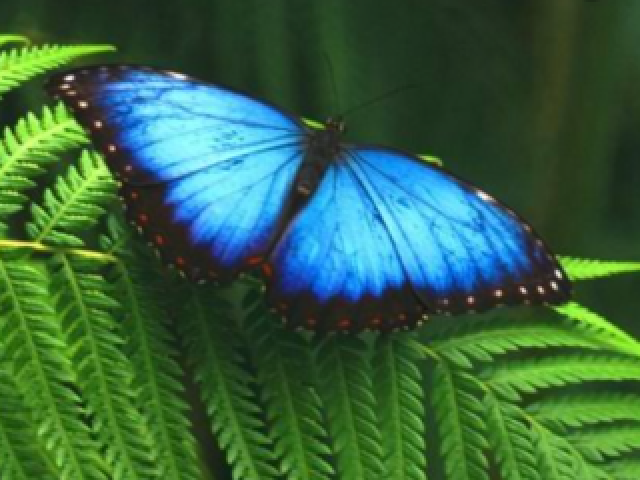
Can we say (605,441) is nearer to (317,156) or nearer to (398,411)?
(398,411)

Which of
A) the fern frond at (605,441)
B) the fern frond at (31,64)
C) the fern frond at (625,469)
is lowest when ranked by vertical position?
the fern frond at (625,469)

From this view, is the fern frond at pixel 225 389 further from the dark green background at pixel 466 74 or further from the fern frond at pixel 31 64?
the dark green background at pixel 466 74

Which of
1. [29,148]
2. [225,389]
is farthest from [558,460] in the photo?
[29,148]

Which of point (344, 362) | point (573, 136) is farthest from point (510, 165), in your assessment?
point (344, 362)

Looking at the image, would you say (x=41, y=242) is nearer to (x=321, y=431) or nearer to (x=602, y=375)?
(x=321, y=431)

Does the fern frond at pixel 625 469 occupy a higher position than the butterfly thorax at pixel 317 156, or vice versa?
the butterfly thorax at pixel 317 156

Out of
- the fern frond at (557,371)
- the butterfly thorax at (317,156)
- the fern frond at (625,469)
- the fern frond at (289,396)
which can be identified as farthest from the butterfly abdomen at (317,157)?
→ the fern frond at (625,469)

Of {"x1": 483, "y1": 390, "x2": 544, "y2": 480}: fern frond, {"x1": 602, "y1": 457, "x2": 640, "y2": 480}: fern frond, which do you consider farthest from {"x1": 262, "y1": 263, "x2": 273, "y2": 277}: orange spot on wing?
{"x1": 602, "y1": 457, "x2": 640, "y2": 480}: fern frond
